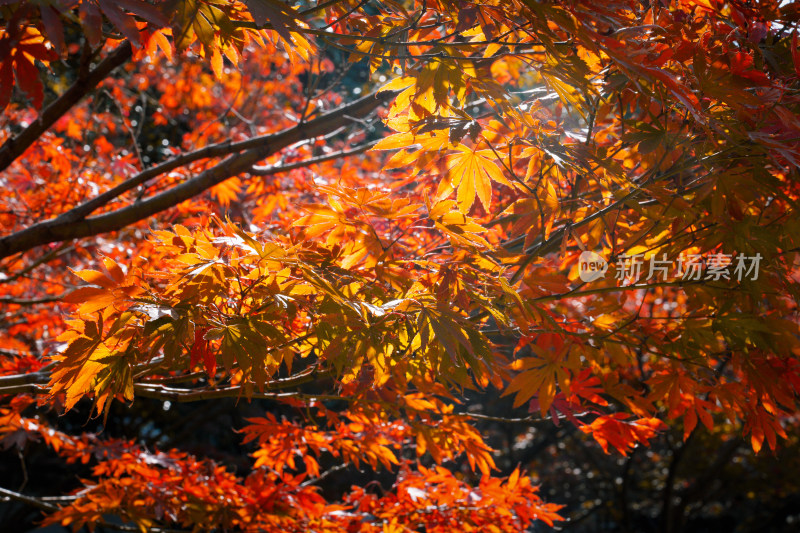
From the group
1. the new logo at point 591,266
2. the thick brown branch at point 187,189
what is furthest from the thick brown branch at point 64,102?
the new logo at point 591,266

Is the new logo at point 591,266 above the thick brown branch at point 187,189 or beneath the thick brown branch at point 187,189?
beneath

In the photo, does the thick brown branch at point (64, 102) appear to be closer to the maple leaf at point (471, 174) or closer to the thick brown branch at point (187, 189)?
the thick brown branch at point (187, 189)

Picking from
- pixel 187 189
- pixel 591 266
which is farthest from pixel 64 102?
pixel 591 266

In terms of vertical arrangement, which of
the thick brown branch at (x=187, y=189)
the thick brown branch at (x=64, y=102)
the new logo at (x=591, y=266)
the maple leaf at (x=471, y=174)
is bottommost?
the new logo at (x=591, y=266)

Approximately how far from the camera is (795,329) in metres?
1.94

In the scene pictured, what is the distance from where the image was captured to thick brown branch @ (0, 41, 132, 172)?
2.56 m

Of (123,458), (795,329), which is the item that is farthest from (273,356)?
(123,458)

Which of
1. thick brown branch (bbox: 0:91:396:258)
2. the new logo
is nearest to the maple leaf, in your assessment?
the new logo

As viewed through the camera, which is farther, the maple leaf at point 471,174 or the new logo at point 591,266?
the new logo at point 591,266

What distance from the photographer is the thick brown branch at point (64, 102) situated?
2.56 metres

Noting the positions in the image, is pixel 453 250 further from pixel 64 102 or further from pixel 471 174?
pixel 64 102

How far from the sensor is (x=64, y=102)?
2.64 m

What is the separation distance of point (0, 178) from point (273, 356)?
4.08 meters

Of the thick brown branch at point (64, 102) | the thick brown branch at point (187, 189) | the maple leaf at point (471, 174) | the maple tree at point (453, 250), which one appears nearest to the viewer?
the maple tree at point (453, 250)
